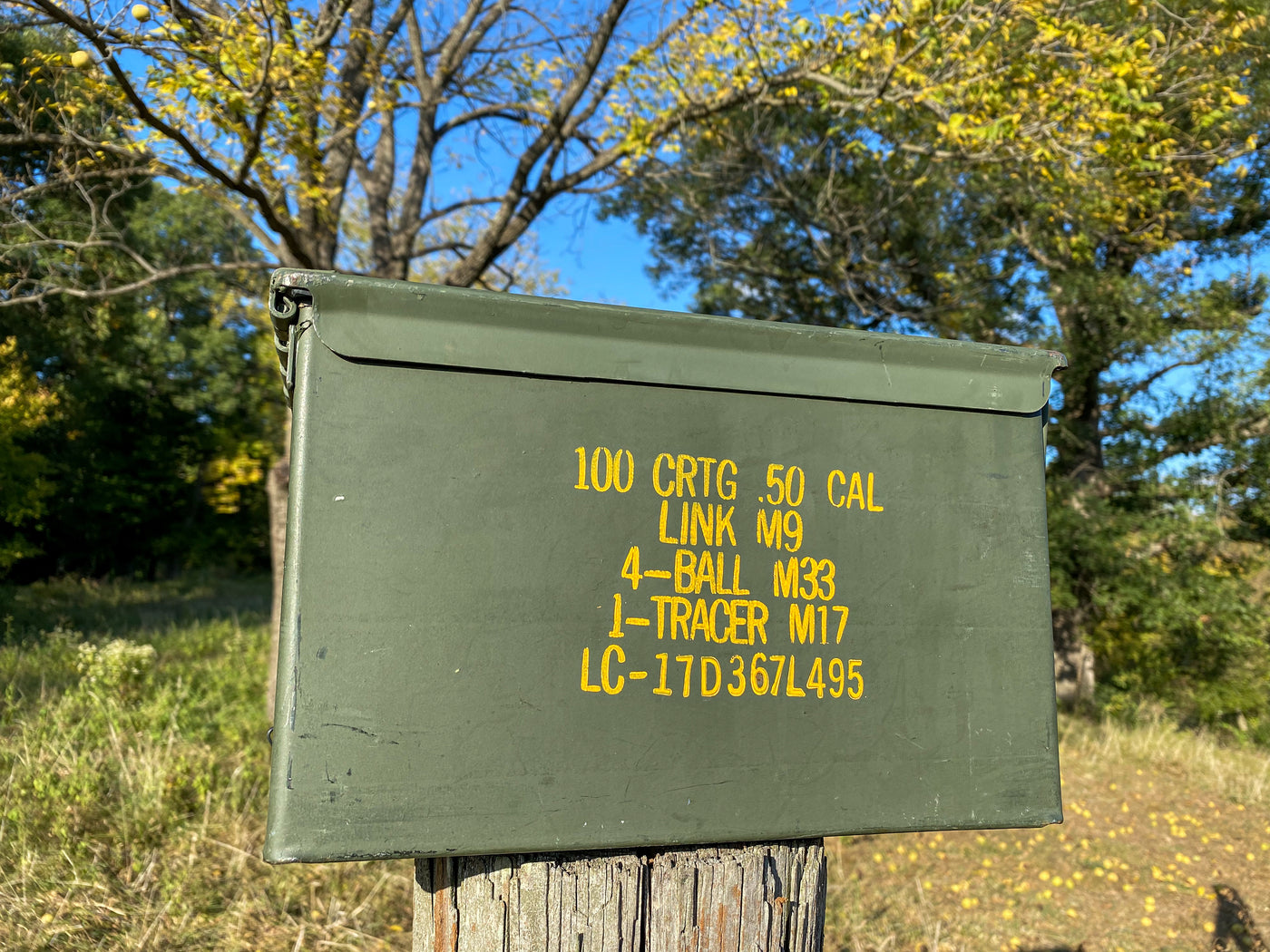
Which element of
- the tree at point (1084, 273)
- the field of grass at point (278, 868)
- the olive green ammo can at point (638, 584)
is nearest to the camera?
the olive green ammo can at point (638, 584)

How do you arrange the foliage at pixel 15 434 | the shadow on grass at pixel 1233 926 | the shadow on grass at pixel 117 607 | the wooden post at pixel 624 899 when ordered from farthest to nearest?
1. the foliage at pixel 15 434
2. the shadow on grass at pixel 117 607
3. the shadow on grass at pixel 1233 926
4. the wooden post at pixel 624 899

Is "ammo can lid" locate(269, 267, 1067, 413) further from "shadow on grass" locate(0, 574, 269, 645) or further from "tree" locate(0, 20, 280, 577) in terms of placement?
"tree" locate(0, 20, 280, 577)

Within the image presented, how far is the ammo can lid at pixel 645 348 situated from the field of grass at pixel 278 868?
2.70 m

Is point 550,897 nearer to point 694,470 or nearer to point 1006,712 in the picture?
point 694,470

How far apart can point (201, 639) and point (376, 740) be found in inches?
346

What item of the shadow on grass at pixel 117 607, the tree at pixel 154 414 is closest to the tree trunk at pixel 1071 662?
the shadow on grass at pixel 117 607

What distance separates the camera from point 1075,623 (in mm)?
9609

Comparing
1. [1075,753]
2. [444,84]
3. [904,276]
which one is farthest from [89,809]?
[904,276]

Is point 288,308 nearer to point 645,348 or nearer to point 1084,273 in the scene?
point 645,348

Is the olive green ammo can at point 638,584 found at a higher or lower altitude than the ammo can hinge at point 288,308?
lower

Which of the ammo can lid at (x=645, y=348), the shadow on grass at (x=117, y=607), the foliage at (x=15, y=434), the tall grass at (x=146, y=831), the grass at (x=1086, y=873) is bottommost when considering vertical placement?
the grass at (x=1086, y=873)

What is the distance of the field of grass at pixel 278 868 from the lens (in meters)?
3.12

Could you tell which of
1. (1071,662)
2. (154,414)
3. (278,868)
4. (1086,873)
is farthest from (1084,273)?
(154,414)

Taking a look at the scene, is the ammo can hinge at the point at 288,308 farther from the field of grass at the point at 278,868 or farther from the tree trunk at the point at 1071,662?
the tree trunk at the point at 1071,662
